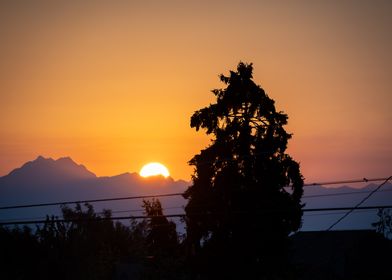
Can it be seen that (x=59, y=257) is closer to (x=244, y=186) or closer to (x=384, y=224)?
(x=244, y=186)

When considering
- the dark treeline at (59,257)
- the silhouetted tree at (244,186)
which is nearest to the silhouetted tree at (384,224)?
the dark treeline at (59,257)

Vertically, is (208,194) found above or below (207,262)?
above

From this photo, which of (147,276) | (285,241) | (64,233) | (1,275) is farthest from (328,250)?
(1,275)

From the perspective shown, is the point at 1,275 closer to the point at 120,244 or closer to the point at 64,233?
the point at 64,233

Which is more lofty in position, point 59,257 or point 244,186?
point 244,186

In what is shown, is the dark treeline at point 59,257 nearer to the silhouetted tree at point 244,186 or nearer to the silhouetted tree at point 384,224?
the silhouetted tree at point 244,186

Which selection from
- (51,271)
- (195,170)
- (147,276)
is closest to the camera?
(195,170)

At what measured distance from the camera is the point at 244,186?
42500mm

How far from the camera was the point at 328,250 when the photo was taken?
56.9 meters

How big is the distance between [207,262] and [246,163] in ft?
28.2

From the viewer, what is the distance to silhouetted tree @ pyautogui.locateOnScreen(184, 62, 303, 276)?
4225 centimetres

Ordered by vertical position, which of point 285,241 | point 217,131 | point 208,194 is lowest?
point 285,241

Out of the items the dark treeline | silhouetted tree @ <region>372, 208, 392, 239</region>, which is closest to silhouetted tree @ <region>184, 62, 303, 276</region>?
the dark treeline

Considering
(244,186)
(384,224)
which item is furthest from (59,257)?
(384,224)
